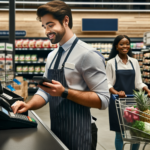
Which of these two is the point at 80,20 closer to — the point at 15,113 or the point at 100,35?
the point at 100,35

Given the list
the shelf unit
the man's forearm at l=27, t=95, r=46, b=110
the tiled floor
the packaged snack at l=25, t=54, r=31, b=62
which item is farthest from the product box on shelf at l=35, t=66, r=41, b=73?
the man's forearm at l=27, t=95, r=46, b=110

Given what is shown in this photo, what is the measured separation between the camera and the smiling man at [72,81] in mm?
1429

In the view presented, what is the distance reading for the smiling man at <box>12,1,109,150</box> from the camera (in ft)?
4.69

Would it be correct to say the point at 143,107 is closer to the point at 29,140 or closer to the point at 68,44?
the point at 68,44

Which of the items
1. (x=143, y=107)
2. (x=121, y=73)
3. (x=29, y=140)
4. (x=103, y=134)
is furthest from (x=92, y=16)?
(x=29, y=140)

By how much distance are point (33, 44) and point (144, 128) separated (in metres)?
8.57

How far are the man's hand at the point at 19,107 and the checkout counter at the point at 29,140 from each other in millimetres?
140

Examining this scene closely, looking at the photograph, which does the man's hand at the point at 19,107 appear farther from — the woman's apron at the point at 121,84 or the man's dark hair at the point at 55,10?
the woman's apron at the point at 121,84

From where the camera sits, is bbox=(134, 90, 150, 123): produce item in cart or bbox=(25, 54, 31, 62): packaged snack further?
bbox=(25, 54, 31, 62): packaged snack

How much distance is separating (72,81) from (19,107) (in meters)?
0.41

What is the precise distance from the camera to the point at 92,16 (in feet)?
35.1

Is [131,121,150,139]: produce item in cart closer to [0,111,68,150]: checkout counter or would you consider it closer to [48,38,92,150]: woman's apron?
[48,38,92,150]: woman's apron

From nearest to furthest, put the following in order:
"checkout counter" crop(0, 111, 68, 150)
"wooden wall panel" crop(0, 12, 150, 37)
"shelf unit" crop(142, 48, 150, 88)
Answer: "checkout counter" crop(0, 111, 68, 150) → "shelf unit" crop(142, 48, 150, 88) → "wooden wall panel" crop(0, 12, 150, 37)

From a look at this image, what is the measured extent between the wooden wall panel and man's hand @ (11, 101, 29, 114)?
920cm
